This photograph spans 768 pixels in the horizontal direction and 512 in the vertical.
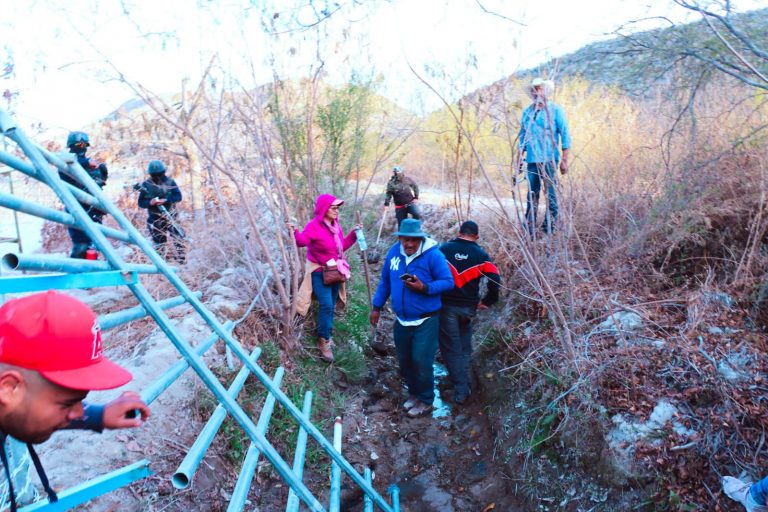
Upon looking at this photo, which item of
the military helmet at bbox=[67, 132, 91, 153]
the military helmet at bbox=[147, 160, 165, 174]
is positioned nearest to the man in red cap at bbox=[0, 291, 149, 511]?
the military helmet at bbox=[67, 132, 91, 153]

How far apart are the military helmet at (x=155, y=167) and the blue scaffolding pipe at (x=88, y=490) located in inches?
212

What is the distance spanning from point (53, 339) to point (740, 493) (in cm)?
325

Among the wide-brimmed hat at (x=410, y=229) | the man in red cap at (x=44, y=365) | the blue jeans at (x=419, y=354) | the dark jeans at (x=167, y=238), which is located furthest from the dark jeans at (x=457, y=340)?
the man in red cap at (x=44, y=365)

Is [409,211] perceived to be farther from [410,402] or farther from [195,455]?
→ [195,455]

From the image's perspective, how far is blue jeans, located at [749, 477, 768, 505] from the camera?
250 centimetres

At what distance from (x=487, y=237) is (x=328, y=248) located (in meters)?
2.33

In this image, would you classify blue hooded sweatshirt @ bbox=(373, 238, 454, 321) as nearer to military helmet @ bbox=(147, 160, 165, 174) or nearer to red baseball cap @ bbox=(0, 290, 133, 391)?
military helmet @ bbox=(147, 160, 165, 174)

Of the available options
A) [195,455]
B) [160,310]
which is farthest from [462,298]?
[195,455]

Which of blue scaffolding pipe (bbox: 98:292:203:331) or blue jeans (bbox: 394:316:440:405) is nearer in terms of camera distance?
blue scaffolding pipe (bbox: 98:292:203:331)

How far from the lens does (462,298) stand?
5.15 meters

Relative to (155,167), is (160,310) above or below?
below

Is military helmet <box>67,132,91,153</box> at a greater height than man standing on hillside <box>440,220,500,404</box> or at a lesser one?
greater

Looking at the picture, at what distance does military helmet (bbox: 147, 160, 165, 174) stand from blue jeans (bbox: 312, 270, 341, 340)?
279 centimetres

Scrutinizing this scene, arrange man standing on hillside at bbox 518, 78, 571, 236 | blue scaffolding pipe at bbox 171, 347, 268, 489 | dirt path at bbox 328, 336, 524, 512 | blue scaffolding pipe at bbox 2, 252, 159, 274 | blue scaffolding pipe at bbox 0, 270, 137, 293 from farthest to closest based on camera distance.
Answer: man standing on hillside at bbox 518, 78, 571, 236 < dirt path at bbox 328, 336, 524, 512 < blue scaffolding pipe at bbox 171, 347, 268, 489 < blue scaffolding pipe at bbox 2, 252, 159, 274 < blue scaffolding pipe at bbox 0, 270, 137, 293
